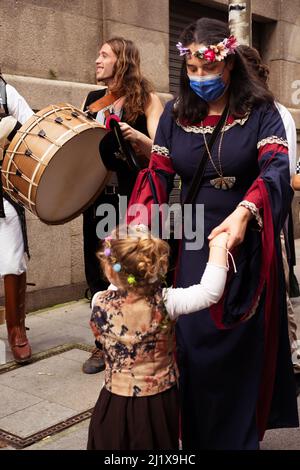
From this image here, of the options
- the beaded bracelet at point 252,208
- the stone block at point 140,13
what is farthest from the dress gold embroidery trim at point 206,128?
the stone block at point 140,13

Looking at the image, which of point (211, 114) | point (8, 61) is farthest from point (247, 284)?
point (8, 61)

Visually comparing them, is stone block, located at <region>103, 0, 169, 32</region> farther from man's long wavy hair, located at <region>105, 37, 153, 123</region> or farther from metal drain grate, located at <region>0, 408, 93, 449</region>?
metal drain grate, located at <region>0, 408, 93, 449</region>

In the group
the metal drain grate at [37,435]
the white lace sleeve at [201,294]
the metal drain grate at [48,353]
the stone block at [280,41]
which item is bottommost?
the metal drain grate at [37,435]

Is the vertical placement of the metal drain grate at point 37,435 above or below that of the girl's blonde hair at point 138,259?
below

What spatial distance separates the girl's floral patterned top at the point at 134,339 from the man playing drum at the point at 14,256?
210cm

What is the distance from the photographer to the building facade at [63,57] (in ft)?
19.4

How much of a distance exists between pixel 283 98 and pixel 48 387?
→ 709 cm

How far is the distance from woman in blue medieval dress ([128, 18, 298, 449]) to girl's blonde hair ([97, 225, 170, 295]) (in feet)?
1.27

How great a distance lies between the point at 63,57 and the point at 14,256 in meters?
2.52

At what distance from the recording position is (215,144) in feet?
9.45

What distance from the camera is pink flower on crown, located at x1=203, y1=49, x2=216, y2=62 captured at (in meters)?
2.78

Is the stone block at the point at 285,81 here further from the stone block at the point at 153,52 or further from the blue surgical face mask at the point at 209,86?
the blue surgical face mask at the point at 209,86

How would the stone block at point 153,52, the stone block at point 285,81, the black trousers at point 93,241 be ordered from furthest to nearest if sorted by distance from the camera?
the stone block at point 285,81 → the stone block at point 153,52 → the black trousers at point 93,241

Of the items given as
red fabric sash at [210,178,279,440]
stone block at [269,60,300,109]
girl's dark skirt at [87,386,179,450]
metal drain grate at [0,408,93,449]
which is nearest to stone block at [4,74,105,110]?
metal drain grate at [0,408,93,449]
